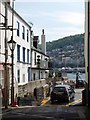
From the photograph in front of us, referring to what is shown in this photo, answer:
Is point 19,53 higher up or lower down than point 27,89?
higher up

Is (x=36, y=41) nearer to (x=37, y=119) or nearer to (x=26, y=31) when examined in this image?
(x=26, y=31)

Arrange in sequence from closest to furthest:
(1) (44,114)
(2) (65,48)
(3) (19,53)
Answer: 1. (1) (44,114)
2. (3) (19,53)
3. (2) (65,48)

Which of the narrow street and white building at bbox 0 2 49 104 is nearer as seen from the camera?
the narrow street

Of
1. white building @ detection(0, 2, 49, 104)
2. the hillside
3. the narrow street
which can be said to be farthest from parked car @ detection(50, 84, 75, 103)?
the hillside

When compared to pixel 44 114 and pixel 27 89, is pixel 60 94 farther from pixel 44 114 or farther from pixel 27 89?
pixel 44 114

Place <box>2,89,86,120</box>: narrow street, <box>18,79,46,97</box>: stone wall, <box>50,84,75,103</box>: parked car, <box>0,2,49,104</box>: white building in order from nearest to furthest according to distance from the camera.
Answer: <box>2,89,86,120</box>: narrow street → <box>0,2,49,104</box>: white building → <box>50,84,75,103</box>: parked car → <box>18,79,46,97</box>: stone wall

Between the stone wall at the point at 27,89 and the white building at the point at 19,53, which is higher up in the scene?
the white building at the point at 19,53

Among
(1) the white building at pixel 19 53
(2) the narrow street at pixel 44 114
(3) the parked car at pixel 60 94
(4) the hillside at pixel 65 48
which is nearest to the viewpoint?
(2) the narrow street at pixel 44 114

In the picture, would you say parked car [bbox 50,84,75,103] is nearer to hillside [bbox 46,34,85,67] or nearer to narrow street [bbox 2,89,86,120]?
narrow street [bbox 2,89,86,120]

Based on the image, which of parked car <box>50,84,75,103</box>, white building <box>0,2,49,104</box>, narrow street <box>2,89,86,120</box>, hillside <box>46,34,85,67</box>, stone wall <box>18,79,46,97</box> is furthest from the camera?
hillside <box>46,34,85,67</box>

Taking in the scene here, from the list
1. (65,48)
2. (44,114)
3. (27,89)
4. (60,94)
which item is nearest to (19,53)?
(27,89)

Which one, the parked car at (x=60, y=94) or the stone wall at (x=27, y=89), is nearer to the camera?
A: the parked car at (x=60, y=94)

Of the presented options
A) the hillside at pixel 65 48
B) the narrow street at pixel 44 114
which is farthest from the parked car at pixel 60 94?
the hillside at pixel 65 48

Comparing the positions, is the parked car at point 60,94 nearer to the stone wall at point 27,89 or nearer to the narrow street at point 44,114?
the stone wall at point 27,89
